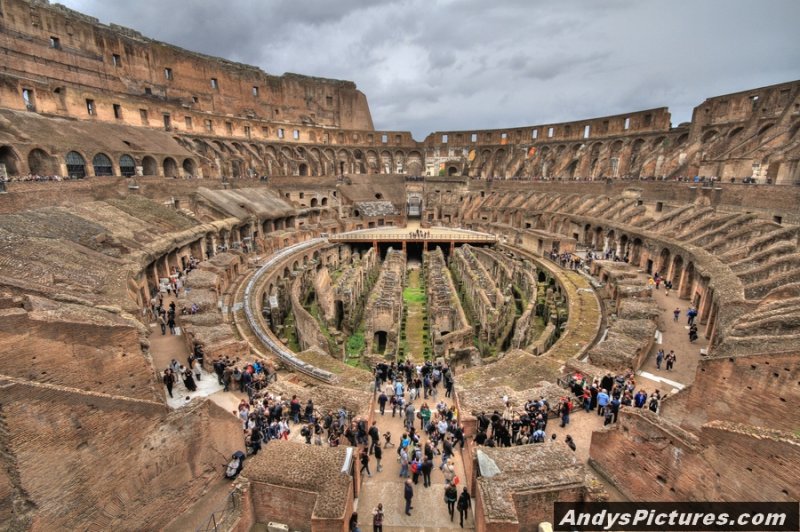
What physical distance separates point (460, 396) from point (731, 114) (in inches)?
1405

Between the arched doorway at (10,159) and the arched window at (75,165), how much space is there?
2.54 m

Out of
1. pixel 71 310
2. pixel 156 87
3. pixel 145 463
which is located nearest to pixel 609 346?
pixel 145 463

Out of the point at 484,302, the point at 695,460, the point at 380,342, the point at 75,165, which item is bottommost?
the point at 380,342

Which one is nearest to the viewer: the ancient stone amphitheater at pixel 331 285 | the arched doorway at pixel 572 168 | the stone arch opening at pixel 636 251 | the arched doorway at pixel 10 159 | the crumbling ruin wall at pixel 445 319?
the ancient stone amphitheater at pixel 331 285

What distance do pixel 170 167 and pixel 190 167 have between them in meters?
2.18

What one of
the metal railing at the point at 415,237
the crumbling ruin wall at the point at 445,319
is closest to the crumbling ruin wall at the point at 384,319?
the crumbling ruin wall at the point at 445,319

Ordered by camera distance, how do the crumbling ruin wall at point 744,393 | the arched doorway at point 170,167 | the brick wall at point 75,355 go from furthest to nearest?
the arched doorway at point 170,167
the brick wall at point 75,355
the crumbling ruin wall at point 744,393

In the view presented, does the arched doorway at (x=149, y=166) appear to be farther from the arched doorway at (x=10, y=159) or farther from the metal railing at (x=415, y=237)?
the metal railing at (x=415, y=237)

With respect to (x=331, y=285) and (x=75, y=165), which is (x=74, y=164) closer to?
(x=75, y=165)

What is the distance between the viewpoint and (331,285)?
24.2 m

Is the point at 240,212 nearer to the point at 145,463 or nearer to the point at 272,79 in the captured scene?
the point at 145,463

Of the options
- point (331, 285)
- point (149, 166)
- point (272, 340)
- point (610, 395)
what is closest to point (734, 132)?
point (610, 395)

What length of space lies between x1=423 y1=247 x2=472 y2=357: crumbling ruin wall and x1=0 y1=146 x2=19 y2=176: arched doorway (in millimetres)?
23613

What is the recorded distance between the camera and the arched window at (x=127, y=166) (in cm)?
2809
